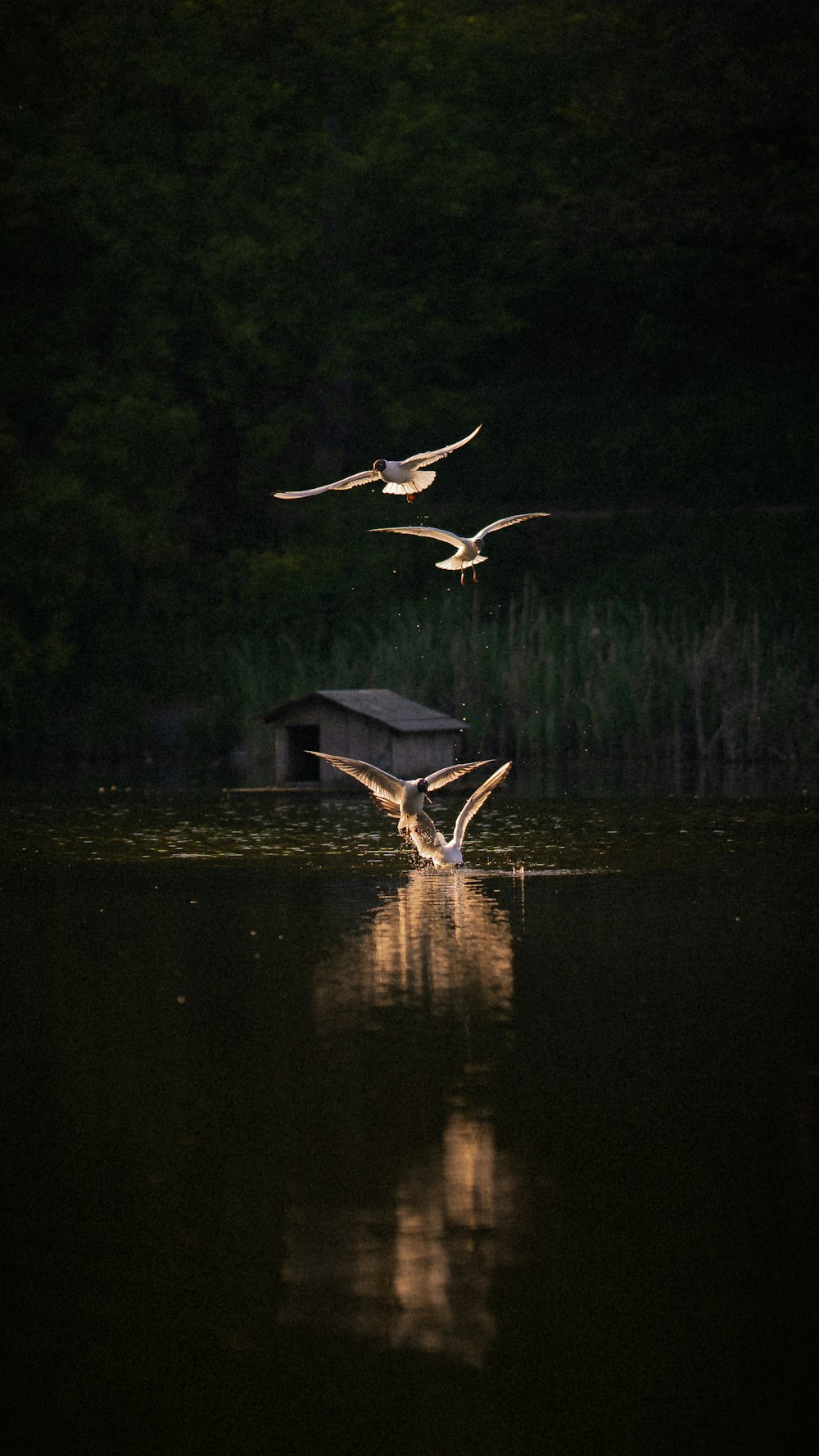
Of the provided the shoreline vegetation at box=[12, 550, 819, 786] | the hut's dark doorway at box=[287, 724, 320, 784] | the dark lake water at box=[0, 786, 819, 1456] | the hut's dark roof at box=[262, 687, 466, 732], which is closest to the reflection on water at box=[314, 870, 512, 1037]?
the dark lake water at box=[0, 786, 819, 1456]

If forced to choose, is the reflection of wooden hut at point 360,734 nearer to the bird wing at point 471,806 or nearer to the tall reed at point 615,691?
the tall reed at point 615,691

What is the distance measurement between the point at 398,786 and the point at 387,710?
712cm

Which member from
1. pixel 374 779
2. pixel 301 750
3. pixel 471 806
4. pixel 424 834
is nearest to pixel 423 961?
pixel 471 806

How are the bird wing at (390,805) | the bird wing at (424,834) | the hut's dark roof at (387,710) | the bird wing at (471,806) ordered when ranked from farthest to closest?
the hut's dark roof at (387,710) → the bird wing at (390,805) → the bird wing at (424,834) → the bird wing at (471,806)

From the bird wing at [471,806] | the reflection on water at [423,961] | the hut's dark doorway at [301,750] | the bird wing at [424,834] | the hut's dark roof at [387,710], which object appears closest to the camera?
the reflection on water at [423,961]

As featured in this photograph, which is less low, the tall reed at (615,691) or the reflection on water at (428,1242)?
the tall reed at (615,691)

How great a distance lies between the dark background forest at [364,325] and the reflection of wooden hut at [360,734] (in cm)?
503

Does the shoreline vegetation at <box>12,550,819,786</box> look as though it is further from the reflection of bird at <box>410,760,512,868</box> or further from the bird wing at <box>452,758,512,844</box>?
the bird wing at <box>452,758,512,844</box>

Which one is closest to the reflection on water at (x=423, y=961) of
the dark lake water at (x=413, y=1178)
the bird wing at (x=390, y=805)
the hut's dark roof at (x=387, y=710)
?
the dark lake water at (x=413, y=1178)

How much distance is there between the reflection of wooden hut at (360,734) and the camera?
21.0m

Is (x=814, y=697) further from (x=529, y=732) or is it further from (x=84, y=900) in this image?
(x=84, y=900)

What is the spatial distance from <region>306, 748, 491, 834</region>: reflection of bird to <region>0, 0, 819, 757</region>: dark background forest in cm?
1286

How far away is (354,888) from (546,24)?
30660 millimetres

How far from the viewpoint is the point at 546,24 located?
→ 1598 inches
